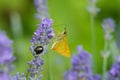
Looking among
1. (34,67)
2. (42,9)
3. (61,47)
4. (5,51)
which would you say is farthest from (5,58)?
(42,9)

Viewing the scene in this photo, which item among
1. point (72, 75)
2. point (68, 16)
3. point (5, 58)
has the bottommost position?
point (72, 75)

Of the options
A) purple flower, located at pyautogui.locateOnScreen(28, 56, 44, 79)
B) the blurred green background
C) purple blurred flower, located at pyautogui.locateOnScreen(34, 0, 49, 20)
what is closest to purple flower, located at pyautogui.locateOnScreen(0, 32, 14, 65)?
purple flower, located at pyautogui.locateOnScreen(28, 56, 44, 79)

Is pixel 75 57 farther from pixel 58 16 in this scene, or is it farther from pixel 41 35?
pixel 58 16

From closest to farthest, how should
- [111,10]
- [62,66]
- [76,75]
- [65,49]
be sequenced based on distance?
[65,49]
[76,75]
[62,66]
[111,10]

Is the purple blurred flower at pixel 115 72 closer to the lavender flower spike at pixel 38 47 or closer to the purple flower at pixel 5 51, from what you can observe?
the lavender flower spike at pixel 38 47

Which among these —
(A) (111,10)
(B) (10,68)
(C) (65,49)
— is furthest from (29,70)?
(A) (111,10)

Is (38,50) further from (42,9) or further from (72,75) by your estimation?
(42,9)

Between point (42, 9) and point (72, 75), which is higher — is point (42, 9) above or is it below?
above

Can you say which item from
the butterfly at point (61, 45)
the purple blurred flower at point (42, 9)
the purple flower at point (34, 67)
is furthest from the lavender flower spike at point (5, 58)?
the purple blurred flower at point (42, 9)
